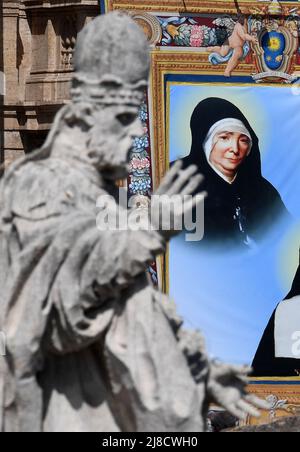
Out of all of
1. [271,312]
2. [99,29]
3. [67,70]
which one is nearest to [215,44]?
[271,312]

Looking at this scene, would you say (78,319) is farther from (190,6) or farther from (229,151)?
(190,6)

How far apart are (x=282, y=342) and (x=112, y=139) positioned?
41.7 ft

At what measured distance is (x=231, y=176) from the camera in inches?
900

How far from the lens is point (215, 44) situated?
77.4ft

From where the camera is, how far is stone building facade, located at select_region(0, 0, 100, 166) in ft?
94.9

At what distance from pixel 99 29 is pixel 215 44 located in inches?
527

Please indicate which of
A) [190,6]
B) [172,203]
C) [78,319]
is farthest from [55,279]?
[190,6]

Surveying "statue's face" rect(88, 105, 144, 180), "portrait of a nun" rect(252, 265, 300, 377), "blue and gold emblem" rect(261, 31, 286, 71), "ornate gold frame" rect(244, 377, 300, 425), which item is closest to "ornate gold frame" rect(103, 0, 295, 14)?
"blue and gold emblem" rect(261, 31, 286, 71)

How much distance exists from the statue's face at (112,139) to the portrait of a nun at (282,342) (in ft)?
40.8

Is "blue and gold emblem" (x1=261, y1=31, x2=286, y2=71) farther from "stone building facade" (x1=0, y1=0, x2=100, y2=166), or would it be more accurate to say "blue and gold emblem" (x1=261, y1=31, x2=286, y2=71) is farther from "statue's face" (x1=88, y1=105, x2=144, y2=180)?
"statue's face" (x1=88, y1=105, x2=144, y2=180)

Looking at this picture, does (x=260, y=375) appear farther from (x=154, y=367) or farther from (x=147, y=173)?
(x=154, y=367)

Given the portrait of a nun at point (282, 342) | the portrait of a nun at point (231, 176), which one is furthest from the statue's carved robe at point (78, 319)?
the portrait of a nun at point (282, 342)

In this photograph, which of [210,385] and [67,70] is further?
[67,70]

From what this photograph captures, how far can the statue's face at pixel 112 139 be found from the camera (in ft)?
33.5
